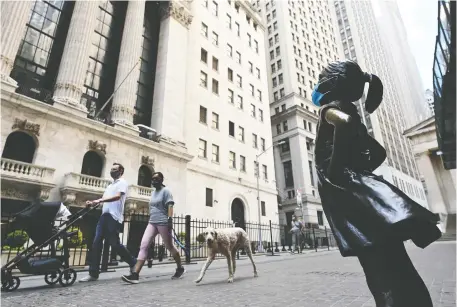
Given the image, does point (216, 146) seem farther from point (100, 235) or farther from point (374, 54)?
point (374, 54)

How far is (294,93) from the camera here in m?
51.3

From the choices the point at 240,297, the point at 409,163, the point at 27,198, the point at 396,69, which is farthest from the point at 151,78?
the point at 396,69

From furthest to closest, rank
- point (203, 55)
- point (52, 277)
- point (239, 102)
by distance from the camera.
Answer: point (239, 102) < point (203, 55) < point (52, 277)

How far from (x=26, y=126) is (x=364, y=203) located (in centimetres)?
2018

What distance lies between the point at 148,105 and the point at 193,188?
32.3 ft

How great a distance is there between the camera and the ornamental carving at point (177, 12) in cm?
2992

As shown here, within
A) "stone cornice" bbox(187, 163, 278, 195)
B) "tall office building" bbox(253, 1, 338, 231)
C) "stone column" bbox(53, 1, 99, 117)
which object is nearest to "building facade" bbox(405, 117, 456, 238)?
"tall office building" bbox(253, 1, 338, 231)

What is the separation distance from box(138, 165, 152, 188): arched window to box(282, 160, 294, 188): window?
30.8m

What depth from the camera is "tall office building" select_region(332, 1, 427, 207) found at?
72.5 metres

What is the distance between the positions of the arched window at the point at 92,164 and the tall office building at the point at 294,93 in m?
30.7

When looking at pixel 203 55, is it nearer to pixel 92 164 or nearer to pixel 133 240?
pixel 92 164

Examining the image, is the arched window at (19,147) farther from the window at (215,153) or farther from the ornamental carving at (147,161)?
the window at (215,153)

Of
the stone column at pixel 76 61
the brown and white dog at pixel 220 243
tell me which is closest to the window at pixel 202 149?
the stone column at pixel 76 61

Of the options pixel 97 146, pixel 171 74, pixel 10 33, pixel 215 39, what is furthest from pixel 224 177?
pixel 10 33
